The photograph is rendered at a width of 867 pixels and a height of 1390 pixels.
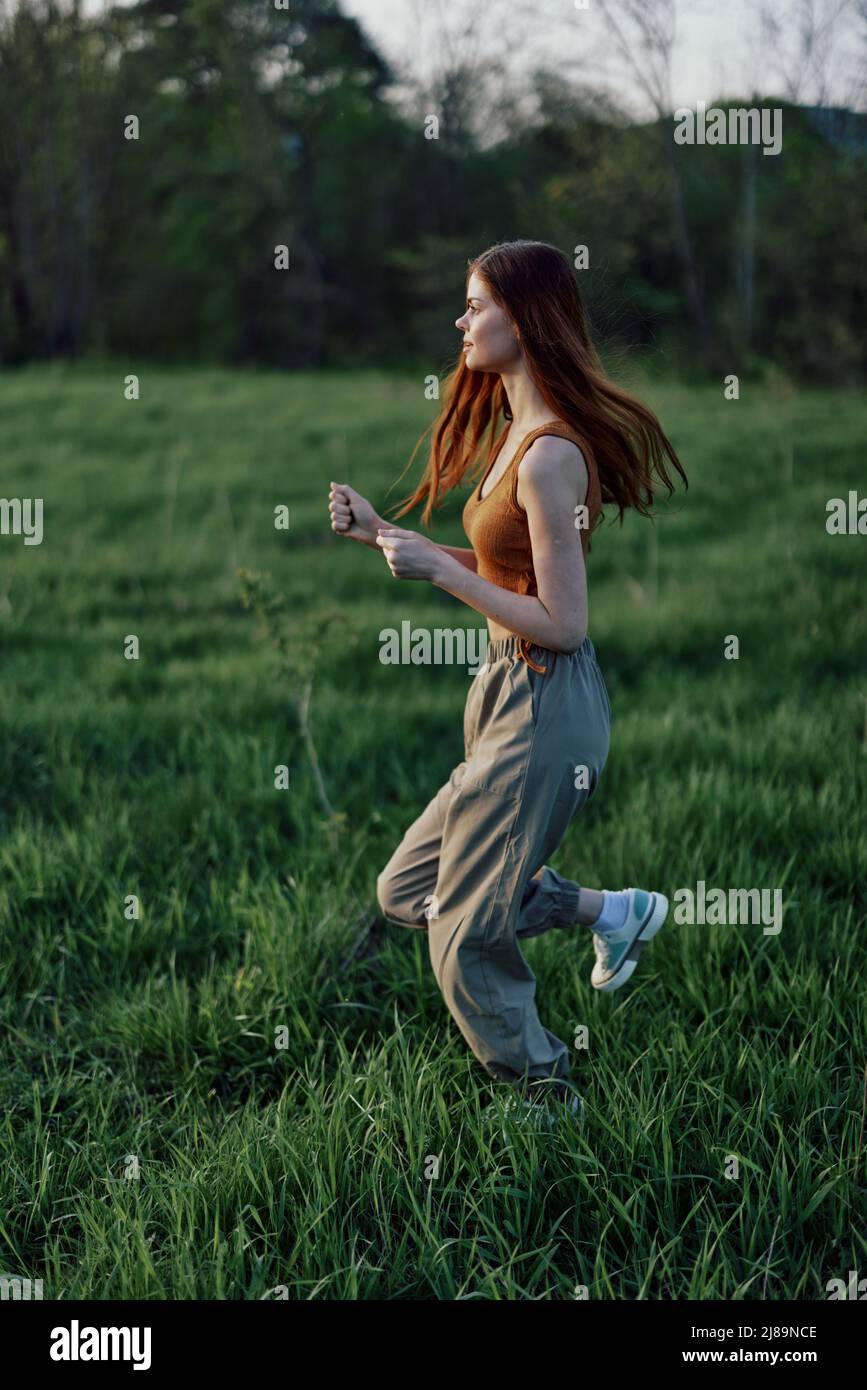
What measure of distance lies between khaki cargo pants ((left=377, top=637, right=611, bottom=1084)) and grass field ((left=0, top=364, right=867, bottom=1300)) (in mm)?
187

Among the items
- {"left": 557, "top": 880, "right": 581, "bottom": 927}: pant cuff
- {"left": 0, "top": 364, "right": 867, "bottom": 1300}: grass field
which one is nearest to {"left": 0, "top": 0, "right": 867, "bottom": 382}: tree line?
{"left": 0, "top": 364, "right": 867, "bottom": 1300}: grass field

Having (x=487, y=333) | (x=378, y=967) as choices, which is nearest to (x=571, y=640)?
(x=487, y=333)

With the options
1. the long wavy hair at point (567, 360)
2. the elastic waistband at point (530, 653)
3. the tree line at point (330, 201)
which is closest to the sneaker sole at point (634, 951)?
the elastic waistband at point (530, 653)

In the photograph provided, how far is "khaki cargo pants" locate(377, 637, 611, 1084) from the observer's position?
2.29m

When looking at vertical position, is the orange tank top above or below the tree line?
below

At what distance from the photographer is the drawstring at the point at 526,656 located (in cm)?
228

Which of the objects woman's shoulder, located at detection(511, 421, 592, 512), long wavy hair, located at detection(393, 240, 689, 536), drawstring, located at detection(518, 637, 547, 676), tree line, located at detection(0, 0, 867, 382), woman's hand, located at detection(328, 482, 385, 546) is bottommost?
drawstring, located at detection(518, 637, 547, 676)

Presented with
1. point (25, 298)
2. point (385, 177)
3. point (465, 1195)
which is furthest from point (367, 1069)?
point (385, 177)

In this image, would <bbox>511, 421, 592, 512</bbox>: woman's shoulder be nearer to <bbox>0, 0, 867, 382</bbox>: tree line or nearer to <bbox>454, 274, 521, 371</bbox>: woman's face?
<bbox>454, 274, 521, 371</bbox>: woman's face

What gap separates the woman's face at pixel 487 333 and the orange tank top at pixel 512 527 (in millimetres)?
174

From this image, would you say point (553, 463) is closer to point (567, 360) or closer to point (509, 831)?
point (567, 360)

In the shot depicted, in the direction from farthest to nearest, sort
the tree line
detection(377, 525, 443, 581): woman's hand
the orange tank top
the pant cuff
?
the tree line < the pant cuff < the orange tank top < detection(377, 525, 443, 581): woman's hand
